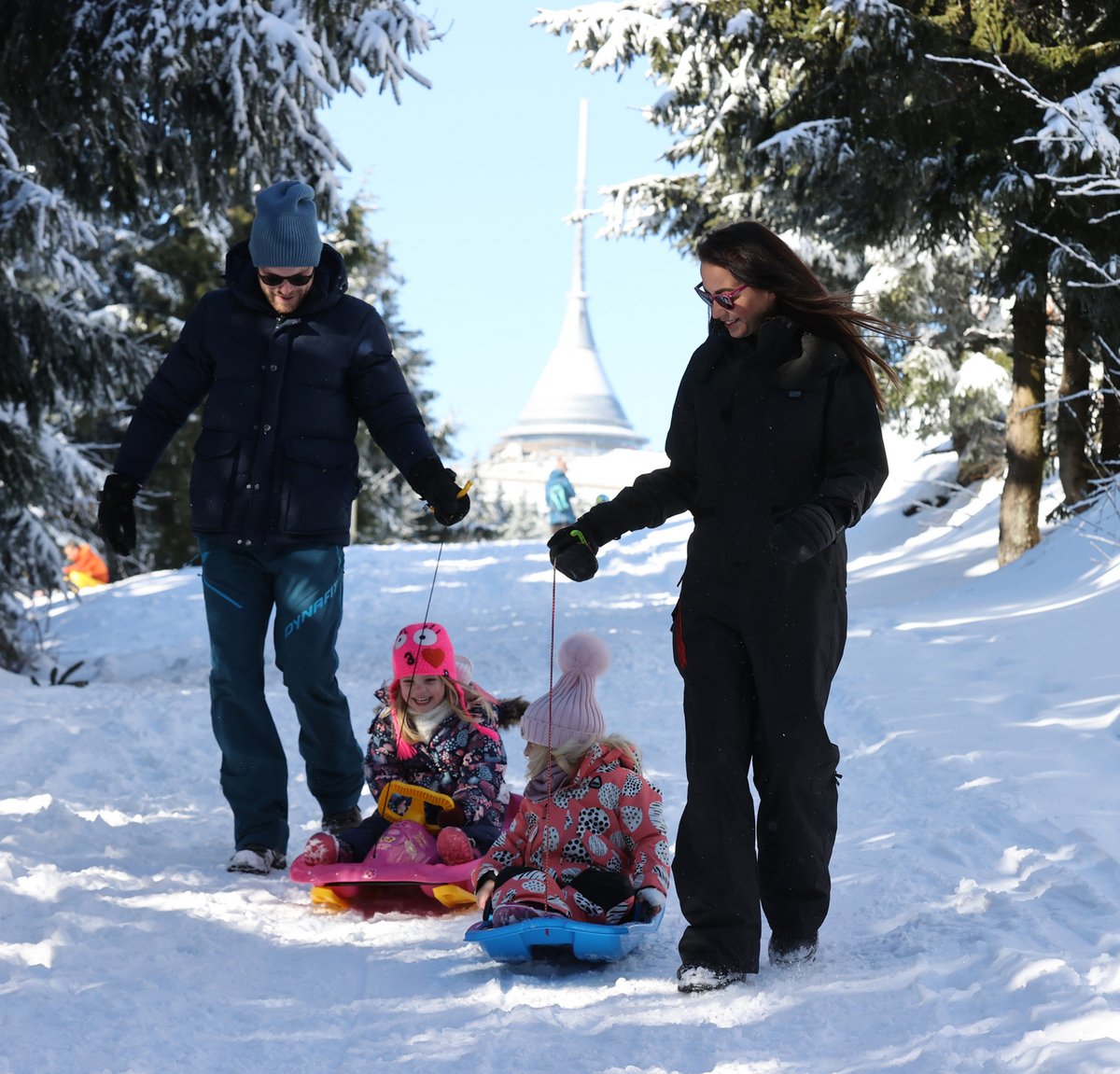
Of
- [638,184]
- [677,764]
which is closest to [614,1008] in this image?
[677,764]

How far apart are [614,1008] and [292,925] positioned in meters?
1.26

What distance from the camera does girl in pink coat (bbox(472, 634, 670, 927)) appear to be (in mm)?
3947

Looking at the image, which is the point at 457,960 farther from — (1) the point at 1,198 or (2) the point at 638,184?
(2) the point at 638,184

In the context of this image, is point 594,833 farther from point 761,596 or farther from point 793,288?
point 793,288

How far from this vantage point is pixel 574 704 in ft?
14.3

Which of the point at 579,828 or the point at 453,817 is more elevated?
the point at 579,828

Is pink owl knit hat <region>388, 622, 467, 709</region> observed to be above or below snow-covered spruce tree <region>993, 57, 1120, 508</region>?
below

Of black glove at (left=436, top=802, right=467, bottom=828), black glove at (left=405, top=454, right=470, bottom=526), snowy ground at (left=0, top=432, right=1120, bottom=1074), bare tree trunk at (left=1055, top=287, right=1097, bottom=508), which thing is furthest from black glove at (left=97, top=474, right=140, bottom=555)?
bare tree trunk at (left=1055, top=287, right=1097, bottom=508)

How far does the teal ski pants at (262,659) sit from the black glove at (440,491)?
41 cm

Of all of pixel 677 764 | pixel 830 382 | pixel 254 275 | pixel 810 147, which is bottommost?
pixel 677 764

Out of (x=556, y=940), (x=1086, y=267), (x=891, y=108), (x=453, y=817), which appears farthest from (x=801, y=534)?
(x=891, y=108)

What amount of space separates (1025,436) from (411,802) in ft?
34.9

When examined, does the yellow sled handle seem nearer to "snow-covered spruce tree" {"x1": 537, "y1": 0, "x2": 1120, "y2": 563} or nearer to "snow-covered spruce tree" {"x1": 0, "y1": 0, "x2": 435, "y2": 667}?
"snow-covered spruce tree" {"x1": 0, "y1": 0, "x2": 435, "y2": 667}

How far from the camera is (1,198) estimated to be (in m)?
9.94
